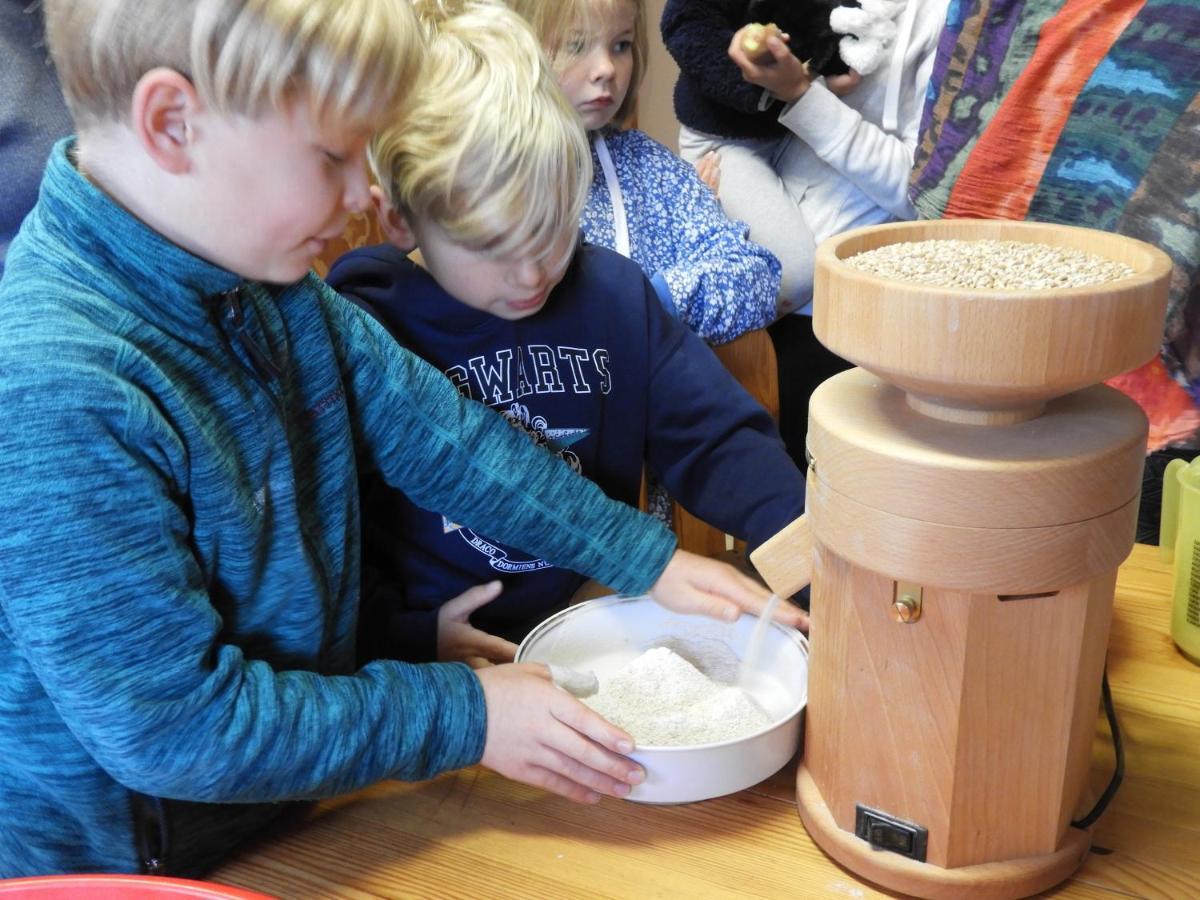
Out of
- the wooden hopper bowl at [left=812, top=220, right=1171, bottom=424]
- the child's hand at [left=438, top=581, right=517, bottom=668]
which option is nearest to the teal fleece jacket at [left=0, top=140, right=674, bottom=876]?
the child's hand at [left=438, top=581, right=517, bottom=668]

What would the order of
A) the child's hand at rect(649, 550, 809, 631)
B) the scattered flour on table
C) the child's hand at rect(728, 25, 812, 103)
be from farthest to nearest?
the child's hand at rect(728, 25, 812, 103) < the child's hand at rect(649, 550, 809, 631) < the scattered flour on table

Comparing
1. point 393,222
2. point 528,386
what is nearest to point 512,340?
point 528,386

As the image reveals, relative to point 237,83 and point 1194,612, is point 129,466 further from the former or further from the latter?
point 1194,612

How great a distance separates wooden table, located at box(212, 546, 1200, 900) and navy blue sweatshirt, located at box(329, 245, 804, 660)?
9.8 inches

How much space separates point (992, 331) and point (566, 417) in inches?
24.0

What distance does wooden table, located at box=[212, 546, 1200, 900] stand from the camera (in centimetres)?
69

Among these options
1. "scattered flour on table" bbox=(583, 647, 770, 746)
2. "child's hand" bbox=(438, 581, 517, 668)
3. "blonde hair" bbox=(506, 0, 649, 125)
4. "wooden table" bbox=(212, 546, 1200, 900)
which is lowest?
"child's hand" bbox=(438, 581, 517, 668)

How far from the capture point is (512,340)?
1.07m

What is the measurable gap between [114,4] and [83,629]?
1.14ft

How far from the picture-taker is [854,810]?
704 mm

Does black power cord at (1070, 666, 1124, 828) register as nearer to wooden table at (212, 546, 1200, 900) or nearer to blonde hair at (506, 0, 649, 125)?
wooden table at (212, 546, 1200, 900)

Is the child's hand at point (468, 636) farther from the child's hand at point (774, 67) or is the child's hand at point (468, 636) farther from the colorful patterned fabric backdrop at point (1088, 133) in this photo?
the child's hand at point (774, 67)

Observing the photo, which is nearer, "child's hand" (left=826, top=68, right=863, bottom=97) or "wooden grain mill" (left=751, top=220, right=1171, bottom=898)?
"wooden grain mill" (left=751, top=220, right=1171, bottom=898)

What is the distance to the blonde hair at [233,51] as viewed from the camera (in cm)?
60
